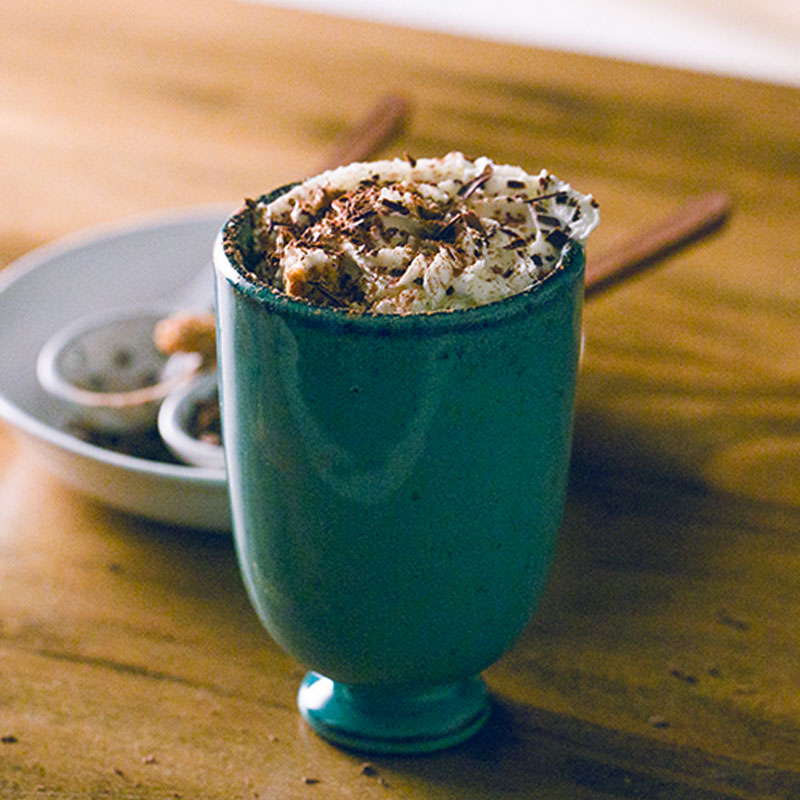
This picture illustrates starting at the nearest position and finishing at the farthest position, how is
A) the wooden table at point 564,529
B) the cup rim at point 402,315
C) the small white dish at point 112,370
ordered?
1. the cup rim at point 402,315
2. the wooden table at point 564,529
3. the small white dish at point 112,370

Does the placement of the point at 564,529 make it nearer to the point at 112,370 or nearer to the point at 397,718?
the point at 397,718

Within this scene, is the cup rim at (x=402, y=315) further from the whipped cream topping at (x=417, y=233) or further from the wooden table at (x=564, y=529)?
the wooden table at (x=564, y=529)

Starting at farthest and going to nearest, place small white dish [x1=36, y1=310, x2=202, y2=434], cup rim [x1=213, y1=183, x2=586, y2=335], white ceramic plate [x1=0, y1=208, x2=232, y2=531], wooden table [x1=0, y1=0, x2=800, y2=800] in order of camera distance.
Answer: small white dish [x1=36, y1=310, x2=202, y2=434], white ceramic plate [x1=0, y1=208, x2=232, y2=531], wooden table [x1=0, y1=0, x2=800, y2=800], cup rim [x1=213, y1=183, x2=586, y2=335]

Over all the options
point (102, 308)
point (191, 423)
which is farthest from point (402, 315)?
point (102, 308)

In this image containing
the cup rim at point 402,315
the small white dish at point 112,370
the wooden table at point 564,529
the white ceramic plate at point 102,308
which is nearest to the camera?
the cup rim at point 402,315

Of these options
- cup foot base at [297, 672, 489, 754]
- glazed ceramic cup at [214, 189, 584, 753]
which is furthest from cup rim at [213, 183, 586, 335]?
cup foot base at [297, 672, 489, 754]

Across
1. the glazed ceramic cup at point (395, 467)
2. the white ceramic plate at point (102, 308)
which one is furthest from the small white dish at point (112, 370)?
the glazed ceramic cup at point (395, 467)

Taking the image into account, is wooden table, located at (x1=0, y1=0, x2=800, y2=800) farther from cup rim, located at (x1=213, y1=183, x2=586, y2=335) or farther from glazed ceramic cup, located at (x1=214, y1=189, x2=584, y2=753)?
cup rim, located at (x1=213, y1=183, x2=586, y2=335)

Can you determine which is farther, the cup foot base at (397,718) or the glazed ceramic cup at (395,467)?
the cup foot base at (397,718)
